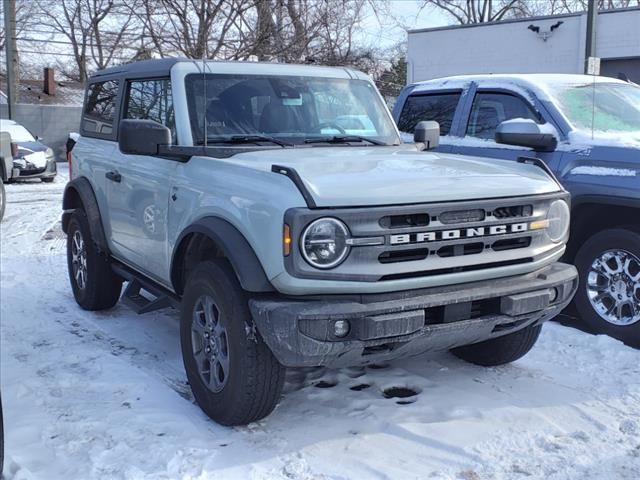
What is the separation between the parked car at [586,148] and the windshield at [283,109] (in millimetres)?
1218

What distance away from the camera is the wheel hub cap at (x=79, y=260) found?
6125mm

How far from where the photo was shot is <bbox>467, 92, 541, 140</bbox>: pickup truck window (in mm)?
6121

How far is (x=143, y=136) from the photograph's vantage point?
4188 millimetres

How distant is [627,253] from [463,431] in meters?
2.22

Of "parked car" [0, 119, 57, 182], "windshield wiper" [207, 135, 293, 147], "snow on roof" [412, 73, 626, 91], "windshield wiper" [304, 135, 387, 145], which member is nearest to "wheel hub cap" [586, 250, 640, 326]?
"snow on roof" [412, 73, 626, 91]

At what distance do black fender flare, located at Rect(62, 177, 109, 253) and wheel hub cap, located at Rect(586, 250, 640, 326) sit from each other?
12.4 feet

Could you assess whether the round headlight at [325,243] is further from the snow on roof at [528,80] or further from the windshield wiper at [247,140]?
the snow on roof at [528,80]

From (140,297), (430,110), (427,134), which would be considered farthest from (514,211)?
(430,110)

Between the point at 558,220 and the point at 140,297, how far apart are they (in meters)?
3.07

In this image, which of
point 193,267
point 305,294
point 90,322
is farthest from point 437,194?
point 90,322

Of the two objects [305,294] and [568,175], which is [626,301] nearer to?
[568,175]

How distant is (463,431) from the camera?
379 centimetres

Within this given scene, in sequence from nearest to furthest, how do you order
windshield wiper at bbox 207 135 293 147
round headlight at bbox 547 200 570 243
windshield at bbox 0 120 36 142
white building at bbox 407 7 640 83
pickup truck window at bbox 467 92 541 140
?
round headlight at bbox 547 200 570 243, windshield wiper at bbox 207 135 293 147, pickup truck window at bbox 467 92 541 140, windshield at bbox 0 120 36 142, white building at bbox 407 7 640 83

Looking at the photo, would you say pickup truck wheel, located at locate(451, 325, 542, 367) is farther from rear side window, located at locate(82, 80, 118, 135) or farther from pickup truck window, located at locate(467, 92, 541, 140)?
rear side window, located at locate(82, 80, 118, 135)
